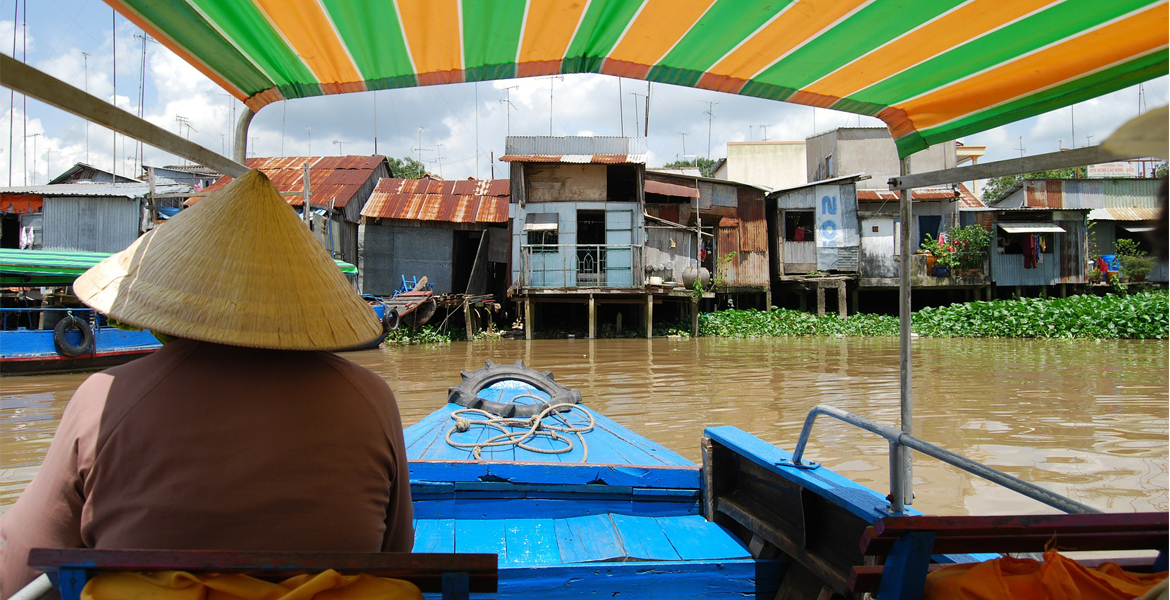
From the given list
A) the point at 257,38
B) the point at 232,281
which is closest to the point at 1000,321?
the point at 257,38

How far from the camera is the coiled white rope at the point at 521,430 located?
348 centimetres

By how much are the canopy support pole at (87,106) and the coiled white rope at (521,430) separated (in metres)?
1.96

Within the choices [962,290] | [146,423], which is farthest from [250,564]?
[962,290]

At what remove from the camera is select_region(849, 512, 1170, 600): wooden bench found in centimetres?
127

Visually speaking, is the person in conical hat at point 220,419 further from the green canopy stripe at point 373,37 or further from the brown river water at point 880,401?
the brown river water at point 880,401

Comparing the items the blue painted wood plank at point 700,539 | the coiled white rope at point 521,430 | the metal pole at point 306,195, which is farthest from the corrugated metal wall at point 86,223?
the blue painted wood plank at point 700,539

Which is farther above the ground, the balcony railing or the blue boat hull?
the balcony railing

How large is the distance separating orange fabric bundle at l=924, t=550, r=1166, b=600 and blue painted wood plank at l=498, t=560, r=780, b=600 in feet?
4.56

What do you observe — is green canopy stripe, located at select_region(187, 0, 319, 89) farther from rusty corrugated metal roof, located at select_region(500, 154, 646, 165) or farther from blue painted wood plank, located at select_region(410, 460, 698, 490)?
rusty corrugated metal roof, located at select_region(500, 154, 646, 165)

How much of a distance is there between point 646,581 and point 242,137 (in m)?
2.17

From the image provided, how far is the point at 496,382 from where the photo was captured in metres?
5.05

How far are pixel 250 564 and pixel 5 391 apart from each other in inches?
447

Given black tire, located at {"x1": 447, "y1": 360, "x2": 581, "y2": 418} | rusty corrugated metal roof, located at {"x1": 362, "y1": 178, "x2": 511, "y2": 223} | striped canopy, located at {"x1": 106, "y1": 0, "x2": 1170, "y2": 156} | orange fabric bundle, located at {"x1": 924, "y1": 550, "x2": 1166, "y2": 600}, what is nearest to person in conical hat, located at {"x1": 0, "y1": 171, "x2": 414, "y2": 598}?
striped canopy, located at {"x1": 106, "y1": 0, "x2": 1170, "y2": 156}

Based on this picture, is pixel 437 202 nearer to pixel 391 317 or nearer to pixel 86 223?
pixel 391 317
